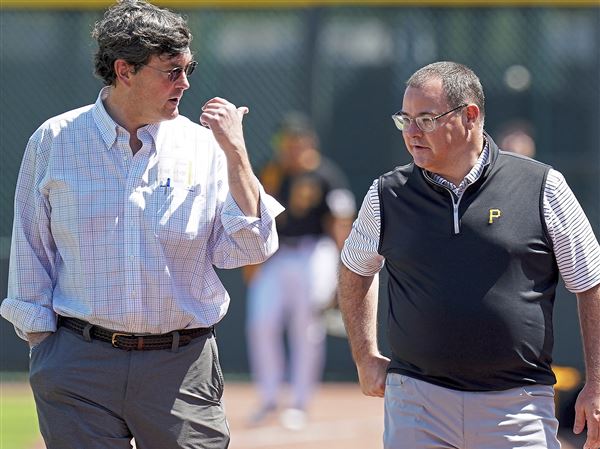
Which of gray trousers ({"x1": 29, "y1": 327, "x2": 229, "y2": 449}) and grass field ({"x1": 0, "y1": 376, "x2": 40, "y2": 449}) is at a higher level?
gray trousers ({"x1": 29, "y1": 327, "x2": 229, "y2": 449})

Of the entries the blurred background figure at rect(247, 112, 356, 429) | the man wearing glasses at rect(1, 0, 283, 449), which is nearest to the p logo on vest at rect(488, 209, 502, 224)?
the man wearing glasses at rect(1, 0, 283, 449)

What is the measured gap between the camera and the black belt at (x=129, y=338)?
14.8 feet

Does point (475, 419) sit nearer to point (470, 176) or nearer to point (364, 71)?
point (470, 176)

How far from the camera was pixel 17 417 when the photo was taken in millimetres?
10656

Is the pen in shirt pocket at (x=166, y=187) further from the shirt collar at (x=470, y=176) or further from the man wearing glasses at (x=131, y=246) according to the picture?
the shirt collar at (x=470, y=176)

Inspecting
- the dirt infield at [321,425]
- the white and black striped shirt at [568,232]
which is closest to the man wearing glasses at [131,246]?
the white and black striped shirt at [568,232]

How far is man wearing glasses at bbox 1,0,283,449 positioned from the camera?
14.7 ft

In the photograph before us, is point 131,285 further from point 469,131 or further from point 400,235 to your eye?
point 469,131

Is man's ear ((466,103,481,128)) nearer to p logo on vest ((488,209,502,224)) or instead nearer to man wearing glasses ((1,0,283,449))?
p logo on vest ((488,209,502,224))

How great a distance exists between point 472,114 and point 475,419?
1090 millimetres

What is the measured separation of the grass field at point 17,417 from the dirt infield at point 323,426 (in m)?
0.22

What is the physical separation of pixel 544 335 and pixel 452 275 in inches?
15.7

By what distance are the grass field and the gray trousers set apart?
4.70m

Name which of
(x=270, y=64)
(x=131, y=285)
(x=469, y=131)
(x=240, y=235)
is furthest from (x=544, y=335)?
(x=270, y=64)
